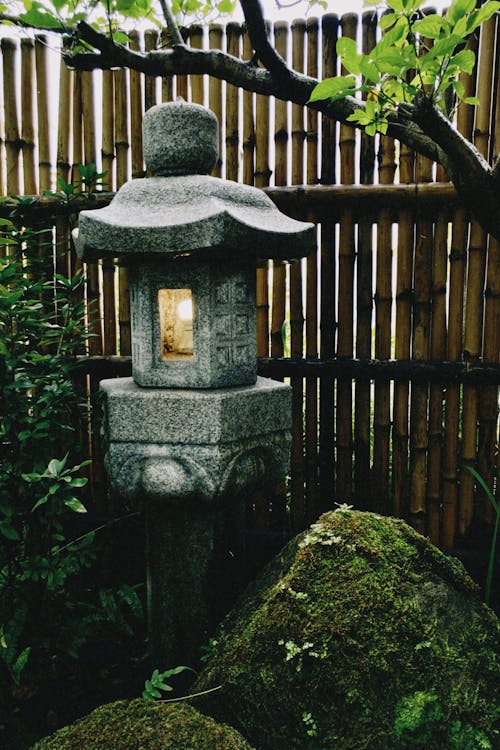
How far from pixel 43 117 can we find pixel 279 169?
64.9 inches

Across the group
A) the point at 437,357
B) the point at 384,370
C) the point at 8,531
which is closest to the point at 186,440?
the point at 8,531

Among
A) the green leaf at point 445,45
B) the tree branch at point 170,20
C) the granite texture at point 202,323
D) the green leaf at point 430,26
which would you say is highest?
the tree branch at point 170,20

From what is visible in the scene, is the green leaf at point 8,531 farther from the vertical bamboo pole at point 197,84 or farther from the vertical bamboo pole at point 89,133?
the vertical bamboo pole at point 197,84

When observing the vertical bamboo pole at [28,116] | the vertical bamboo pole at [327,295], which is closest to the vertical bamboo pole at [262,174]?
the vertical bamboo pole at [327,295]

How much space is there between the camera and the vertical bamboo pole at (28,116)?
12.6 ft

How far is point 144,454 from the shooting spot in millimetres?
2559

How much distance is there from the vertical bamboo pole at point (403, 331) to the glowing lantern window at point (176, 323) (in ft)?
4.94

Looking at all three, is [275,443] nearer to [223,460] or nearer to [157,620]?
[223,460]

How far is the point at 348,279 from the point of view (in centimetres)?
361

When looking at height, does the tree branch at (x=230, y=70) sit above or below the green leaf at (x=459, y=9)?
above

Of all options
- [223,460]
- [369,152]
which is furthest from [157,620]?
[369,152]

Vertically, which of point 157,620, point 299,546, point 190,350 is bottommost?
point 157,620

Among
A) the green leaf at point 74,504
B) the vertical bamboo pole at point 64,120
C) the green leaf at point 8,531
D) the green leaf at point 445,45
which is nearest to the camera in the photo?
the green leaf at point 445,45

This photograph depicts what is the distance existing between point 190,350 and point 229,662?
133 cm
